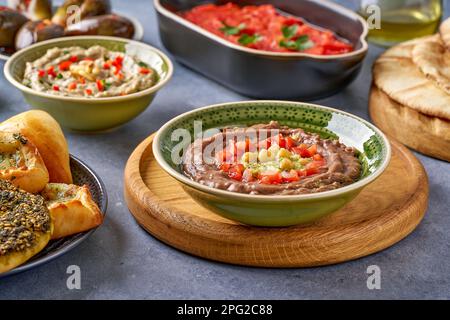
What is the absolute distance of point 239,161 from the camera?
6.93 feet

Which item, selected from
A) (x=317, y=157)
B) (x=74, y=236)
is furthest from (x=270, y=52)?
(x=74, y=236)

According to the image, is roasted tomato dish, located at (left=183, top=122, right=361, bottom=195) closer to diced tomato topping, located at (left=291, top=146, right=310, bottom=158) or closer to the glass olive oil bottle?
diced tomato topping, located at (left=291, top=146, right=310, bottom=158)

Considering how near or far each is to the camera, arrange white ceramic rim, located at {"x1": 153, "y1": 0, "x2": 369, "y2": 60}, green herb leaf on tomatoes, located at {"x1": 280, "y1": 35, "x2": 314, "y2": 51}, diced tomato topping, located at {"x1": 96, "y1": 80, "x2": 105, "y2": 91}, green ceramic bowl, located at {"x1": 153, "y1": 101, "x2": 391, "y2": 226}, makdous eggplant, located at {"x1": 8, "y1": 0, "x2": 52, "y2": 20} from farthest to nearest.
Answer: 1. makdous eggplant, located at {"x1": 8, "y1": 0, "x2": 52, "y2": 20}
2. green herb leaf on tomatoes, located at {"x1": 280, "y1": 35, "x2": 314, "y2": 51}
3. white ceramic rim, located at {"x1": 153, "y1": 0, "x2": 369, "y2": 60}
4. diced tomato topping, located at {"x1": 96, "y1": 80, "x2": 105, "y2": 91}
5. green ceramic bowl, located at {"x1": 153, "y1": 101, "x2": 391, "y2": 226}

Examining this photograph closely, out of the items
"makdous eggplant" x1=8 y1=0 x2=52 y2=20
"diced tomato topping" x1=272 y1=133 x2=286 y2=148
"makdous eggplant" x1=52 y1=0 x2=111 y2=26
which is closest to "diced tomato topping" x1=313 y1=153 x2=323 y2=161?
"diced tomato topping" x1=272 y1=133 x2=286 y2=148

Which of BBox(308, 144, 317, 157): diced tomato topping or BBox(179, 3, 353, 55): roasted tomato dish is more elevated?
BBox(308, 144, 317, 157): diced tomato topping

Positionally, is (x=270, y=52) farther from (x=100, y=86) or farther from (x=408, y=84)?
(x=100, y=86)

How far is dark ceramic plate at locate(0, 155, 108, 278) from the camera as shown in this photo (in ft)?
Answer: 5.85

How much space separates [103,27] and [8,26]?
42cm

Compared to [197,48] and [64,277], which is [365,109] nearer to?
[197,48]

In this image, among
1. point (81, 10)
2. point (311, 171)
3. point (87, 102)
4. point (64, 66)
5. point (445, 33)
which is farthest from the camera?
point (81, 10)

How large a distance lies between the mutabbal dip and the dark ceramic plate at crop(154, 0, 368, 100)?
0.30 m

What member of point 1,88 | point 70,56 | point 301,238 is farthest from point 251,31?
point 301,238

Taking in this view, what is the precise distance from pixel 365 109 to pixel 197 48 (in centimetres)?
75

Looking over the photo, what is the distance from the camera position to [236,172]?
2043 millimetres
